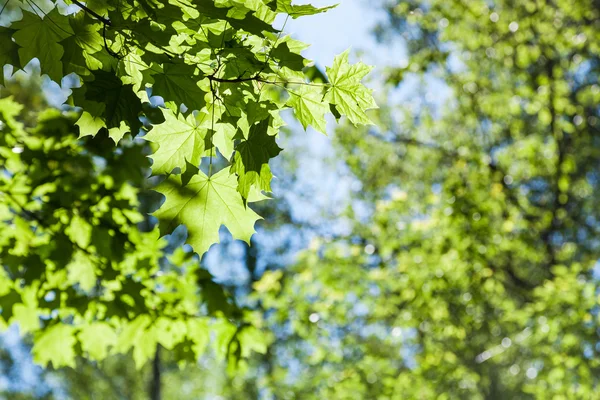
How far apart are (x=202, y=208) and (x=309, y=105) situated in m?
0.52

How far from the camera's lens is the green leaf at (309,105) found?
6.20 ft

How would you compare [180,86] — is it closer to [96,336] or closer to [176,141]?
[176,141]

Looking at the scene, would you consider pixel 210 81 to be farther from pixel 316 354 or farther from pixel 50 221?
pixel 316 354

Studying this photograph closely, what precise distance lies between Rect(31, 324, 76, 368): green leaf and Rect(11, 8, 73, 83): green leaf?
6.74 ft

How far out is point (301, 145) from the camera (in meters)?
17.5

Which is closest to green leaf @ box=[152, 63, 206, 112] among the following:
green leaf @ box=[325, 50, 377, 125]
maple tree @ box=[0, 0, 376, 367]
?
maple tree @ box=[0, 0, 376, 367]

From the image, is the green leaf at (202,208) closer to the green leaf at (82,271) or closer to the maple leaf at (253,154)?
the maple leaf at (253,154)

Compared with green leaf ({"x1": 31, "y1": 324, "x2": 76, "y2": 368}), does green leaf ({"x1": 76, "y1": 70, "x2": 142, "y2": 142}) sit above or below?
below

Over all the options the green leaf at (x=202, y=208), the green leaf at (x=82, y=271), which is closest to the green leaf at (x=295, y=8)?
the green leaf at (x=202, y=208)

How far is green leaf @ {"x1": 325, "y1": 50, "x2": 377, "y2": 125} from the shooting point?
5.91ft

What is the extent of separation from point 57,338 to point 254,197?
7.03ft

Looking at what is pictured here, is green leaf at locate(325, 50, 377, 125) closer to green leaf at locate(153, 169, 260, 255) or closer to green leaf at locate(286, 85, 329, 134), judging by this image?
green leaf at locate(286, 85, 329, 134)

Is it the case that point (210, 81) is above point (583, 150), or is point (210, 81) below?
below

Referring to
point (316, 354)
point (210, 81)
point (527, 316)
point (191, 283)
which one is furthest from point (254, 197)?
point (316, 354)
